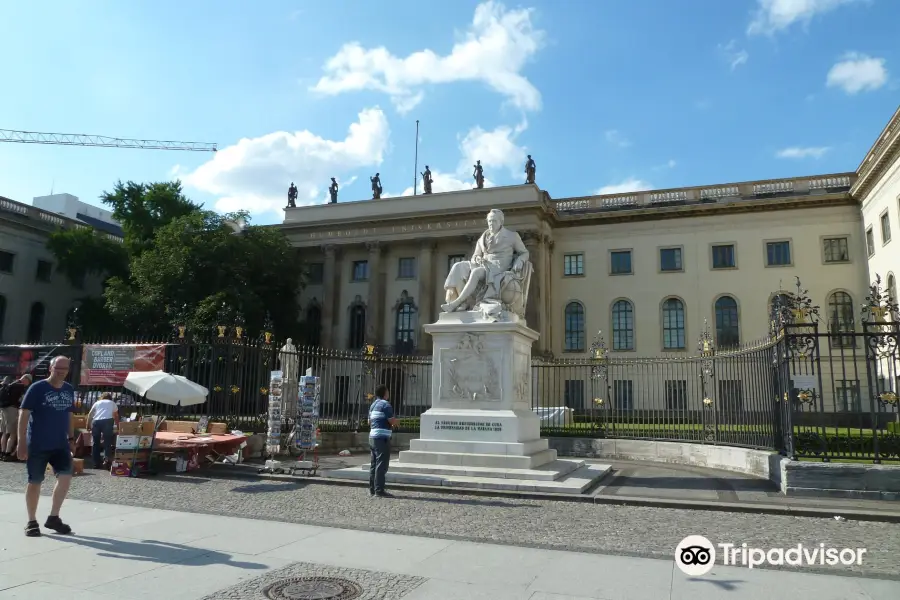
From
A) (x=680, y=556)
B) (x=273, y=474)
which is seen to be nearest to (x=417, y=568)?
(x=680, y=556)

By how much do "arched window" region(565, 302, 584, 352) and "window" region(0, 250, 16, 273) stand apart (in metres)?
37.2

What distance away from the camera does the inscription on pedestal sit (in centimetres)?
1141

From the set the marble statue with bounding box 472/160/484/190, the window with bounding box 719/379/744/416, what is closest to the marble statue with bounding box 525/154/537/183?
the marble statue with bounding box 472/160/484/190

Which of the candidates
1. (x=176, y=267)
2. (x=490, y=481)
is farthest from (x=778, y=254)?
(x=176, y=267)

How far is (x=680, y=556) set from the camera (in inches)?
235

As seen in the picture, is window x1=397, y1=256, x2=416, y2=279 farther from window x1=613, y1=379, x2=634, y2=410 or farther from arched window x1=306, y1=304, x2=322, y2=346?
window x1=613, y1=379, x2=634, y2=410

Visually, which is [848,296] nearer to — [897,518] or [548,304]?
[548,304]

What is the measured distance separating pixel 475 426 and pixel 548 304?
30.8m

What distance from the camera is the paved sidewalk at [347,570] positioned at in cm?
481

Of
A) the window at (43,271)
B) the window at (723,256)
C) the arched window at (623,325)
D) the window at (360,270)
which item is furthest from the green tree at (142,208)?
the window at (723,256)

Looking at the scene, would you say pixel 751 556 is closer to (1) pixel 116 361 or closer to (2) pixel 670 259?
(1) pixel 116 361

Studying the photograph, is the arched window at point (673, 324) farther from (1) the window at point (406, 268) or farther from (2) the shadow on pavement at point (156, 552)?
(2) the shadow on pavement at point (156, 552)

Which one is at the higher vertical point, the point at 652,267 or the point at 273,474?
the point at 652,267

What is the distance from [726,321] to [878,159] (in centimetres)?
1197
